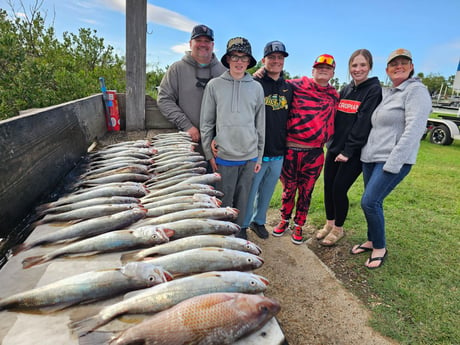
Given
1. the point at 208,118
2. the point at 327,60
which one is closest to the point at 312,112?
the point at 327,60

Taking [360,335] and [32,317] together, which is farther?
[360,335]

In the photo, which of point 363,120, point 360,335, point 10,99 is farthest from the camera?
point 10,99

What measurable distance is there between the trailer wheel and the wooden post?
17.5m

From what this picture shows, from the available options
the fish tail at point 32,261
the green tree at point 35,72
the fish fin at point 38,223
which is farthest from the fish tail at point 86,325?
the green tree at point 35,72

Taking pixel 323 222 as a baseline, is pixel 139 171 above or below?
above

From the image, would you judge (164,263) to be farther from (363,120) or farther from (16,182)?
(363,120)

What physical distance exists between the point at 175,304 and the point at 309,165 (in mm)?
3619

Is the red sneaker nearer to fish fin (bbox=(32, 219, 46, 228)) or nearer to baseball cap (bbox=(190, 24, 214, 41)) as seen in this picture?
baseball cap (bbox=(190, 24, 214, 41))

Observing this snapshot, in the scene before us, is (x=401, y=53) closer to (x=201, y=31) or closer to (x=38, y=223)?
(x=201, y=31)

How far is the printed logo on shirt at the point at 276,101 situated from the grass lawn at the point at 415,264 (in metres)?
2.98

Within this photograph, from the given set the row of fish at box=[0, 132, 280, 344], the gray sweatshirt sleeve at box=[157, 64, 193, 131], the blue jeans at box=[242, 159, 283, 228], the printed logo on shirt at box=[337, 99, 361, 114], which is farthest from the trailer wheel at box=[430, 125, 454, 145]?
the row of fish at box=[0, 132, 280, 344]

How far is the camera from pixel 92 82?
998 cm

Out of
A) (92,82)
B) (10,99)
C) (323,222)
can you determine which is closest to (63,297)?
(323,222)

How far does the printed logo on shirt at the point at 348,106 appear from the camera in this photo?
415 cm
